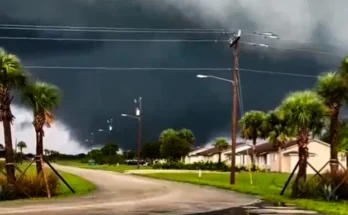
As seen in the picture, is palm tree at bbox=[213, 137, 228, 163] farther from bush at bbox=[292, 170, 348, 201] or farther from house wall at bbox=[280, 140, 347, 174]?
bush at bbox=[292, 170, 348, 201]

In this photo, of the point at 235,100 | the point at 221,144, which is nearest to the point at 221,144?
the point at 221,144

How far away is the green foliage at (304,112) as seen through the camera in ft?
112

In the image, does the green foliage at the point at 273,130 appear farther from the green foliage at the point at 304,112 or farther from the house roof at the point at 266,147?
the green foliage at the point at 304,112

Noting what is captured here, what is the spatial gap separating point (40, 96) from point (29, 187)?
4.91 metres

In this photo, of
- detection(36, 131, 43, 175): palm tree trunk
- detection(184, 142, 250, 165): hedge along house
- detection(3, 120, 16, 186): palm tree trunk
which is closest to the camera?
detection(3, 120, 16, 186): palm tree trunk

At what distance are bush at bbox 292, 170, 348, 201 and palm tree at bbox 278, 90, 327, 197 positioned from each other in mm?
704

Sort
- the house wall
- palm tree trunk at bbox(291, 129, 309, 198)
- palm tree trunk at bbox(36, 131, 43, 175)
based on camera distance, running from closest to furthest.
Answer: palm tree trunk at bbox(291, 129, 309, 198) < palm tree trunk at bbox(36, 131, 43, 175) < the house wall

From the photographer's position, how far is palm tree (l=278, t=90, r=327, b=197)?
3419 cm

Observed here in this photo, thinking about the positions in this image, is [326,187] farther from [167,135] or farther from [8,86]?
[167,135]

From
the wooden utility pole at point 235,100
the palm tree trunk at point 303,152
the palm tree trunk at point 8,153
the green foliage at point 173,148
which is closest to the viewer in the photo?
the palm tree trunk at point 8,153

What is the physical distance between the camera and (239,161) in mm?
130750

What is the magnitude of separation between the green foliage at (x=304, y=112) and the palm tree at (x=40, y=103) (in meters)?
12.4

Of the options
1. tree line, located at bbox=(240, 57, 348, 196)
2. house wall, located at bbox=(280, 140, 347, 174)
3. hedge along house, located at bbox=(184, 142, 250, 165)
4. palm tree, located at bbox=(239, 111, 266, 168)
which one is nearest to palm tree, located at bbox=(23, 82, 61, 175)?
tree line, located at bbox=(240, 57, 348, 196)

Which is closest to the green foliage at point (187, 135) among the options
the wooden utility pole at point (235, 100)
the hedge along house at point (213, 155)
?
the hedge along house at point (213, 155)
